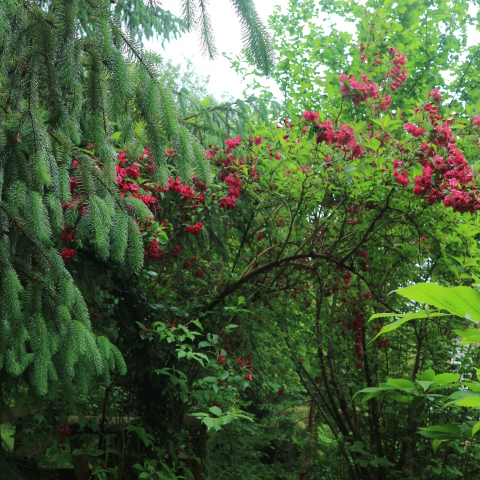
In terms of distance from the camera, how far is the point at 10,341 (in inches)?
92.0

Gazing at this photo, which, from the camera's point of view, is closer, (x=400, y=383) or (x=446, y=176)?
(x=400, y=383)

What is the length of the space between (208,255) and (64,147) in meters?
2.20

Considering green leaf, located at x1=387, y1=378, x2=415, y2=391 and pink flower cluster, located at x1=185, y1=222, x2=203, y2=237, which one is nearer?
green leaf, located at x1=387, y1=378, x2=415, y2=391

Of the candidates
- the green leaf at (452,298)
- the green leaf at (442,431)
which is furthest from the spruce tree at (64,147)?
the green leaf at (452,298)

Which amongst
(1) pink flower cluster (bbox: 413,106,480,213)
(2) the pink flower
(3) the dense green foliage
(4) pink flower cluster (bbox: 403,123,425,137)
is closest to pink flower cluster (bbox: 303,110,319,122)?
(3) the dense green foliage

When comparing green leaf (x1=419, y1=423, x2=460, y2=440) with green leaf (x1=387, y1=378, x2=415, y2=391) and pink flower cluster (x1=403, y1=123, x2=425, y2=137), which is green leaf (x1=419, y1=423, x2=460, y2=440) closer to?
green leaf (x1=387, y1=378, x2=415, y2=391)

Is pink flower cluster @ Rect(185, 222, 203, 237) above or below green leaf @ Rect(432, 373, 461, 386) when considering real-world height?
above

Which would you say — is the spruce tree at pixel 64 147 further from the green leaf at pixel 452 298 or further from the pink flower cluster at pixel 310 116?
the green leaf at pixel 452 298

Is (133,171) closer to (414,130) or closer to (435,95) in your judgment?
(414,130)

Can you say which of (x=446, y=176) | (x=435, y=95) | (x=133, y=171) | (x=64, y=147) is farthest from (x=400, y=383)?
(x=435, y=95)

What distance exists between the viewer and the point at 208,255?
14.4 ft

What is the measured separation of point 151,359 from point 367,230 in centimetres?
147

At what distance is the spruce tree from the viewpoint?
207cm

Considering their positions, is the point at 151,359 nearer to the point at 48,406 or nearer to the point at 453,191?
the point at 48,406
